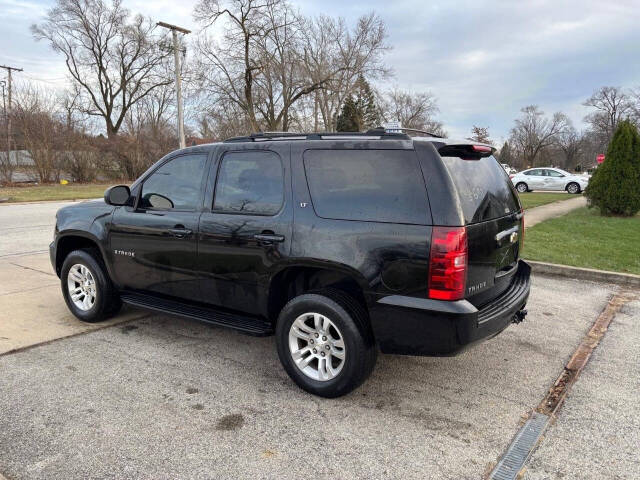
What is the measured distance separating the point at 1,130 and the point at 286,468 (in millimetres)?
30360

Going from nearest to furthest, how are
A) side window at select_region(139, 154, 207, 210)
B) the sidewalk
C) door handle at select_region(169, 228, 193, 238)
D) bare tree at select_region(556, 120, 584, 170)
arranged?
1. door handle at select_region(169, 228, 193, 238)
2. side window at select_region(139, 154, 207, 210)
3. the sidewalk
4. bare tree at select_region(556, 120, 584, 170)

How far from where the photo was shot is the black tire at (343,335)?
10.4 feet

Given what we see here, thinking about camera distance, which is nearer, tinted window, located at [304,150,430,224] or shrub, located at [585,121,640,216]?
tinted window, located at [304,150,430,224]

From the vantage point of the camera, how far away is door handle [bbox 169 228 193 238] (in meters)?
3.98

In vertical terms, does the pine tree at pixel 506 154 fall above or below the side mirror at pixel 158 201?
above

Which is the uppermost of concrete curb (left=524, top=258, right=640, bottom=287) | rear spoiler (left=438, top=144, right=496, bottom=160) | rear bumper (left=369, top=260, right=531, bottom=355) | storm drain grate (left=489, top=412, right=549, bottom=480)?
rear spoiler (left=438, top=144, right=496, bottom=160)

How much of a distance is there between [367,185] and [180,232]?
1.70m

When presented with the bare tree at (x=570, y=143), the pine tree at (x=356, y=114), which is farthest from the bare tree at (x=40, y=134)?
the bare tree at (x=570, y=143)

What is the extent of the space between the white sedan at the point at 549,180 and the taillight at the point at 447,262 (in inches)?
1001

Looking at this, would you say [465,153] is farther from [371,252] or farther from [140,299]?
[140,299]

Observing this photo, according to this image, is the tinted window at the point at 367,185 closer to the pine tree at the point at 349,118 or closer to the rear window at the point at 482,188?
the rear window at the point at 482,188

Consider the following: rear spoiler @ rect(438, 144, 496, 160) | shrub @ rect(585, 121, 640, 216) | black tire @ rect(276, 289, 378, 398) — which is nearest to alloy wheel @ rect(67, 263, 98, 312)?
black tire @ rect(276, 289, 378, 398)

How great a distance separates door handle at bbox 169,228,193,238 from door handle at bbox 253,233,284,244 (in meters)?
0.73

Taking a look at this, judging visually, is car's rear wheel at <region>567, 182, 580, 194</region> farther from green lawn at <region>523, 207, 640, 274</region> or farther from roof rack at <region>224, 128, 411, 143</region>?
roof rack at <region>224, 128, 411, 143</region>
